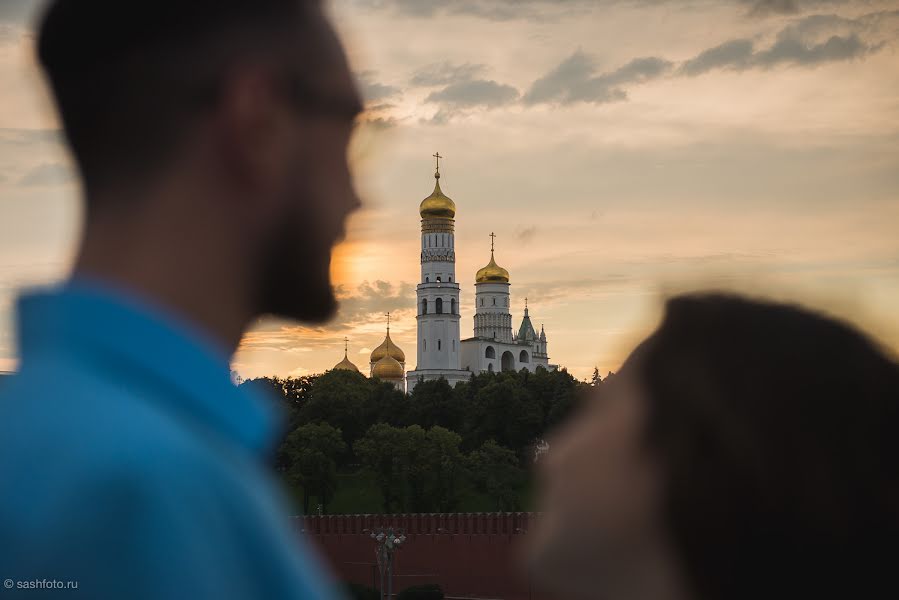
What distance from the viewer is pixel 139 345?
3.54 ft

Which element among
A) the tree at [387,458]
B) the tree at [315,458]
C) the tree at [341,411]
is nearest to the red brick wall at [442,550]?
the tree at [387,458]

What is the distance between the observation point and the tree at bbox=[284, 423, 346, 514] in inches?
1839

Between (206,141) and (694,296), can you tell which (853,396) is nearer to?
(694,296)

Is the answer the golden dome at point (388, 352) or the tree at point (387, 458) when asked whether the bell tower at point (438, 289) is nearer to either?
the golden dome at point (388, 352)

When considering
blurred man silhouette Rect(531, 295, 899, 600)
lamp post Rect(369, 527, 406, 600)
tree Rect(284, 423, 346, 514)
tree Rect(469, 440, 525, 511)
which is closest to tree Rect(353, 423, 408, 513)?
tree Rect(284, 423, 346, 514)

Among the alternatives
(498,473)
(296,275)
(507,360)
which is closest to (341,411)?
(498,473)

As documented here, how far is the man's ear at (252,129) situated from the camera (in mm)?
1280

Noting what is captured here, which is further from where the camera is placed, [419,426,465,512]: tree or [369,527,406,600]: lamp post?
[419,426,465,512]: tree

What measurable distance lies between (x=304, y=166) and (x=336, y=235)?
3.9 inches

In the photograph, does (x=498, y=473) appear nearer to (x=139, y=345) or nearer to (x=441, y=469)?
(x=441, y=469)

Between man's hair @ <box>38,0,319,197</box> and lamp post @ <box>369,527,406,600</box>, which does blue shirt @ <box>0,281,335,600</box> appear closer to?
man's hair @ <box>38,0,319,197</box>

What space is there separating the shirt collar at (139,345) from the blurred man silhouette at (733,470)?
0.43m

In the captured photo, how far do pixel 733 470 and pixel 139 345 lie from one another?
2.03 ft

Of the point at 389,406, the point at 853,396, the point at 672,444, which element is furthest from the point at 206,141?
the point at 389,406
